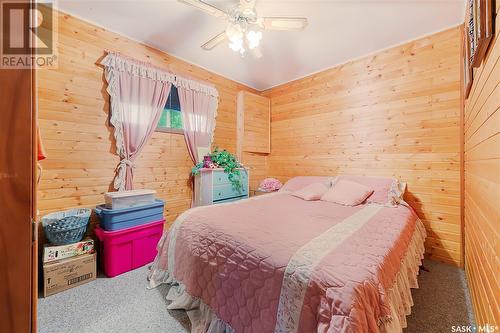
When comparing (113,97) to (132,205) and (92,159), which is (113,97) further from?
(132,205)

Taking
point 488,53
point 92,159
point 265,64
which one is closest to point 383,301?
point 488,53

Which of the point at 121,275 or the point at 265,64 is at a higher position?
the point at 265,64

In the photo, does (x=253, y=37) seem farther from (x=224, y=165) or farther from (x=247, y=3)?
(x=224, y=165)

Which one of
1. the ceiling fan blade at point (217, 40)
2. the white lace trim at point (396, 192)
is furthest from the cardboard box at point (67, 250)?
the white lace trim at point (396, 192)

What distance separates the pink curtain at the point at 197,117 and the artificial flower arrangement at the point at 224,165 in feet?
0.53

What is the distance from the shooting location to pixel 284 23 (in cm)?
177

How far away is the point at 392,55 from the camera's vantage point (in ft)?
8.44

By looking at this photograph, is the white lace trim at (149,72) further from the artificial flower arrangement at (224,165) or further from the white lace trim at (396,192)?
the white lace trim at (396,192)

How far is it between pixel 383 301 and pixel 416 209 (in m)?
2.06

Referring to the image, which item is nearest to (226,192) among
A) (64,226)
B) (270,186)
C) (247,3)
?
(270,186)

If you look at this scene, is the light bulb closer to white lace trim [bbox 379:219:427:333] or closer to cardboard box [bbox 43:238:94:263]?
white lace trim [bbox 379:219:427:333]

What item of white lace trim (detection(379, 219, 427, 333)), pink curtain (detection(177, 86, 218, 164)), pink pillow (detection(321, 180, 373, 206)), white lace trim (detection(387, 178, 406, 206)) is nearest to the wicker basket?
pink curtain (detection(177, 86, 218, 164))

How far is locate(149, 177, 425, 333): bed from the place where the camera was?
858 millimetres

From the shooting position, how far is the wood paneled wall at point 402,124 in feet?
Result: 7.23
